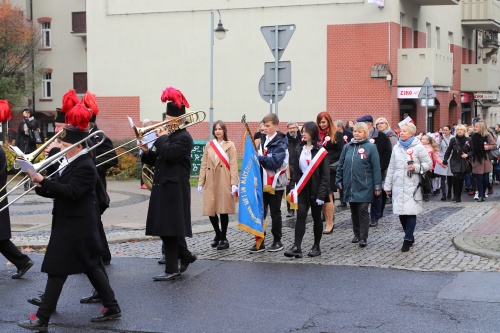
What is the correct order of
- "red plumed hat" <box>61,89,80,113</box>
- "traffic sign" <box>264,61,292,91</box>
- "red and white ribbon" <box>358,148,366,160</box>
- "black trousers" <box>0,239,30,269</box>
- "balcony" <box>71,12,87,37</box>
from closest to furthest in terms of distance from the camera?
"red plumed hat" <box>61,89,80,113</box> → "black trousers" <box>0,239,30,269</box> → "red and white ribbon" <box>358,148,366,160</box> → "traffic sign" <box>264,61,292,91</box> → "balcony" <box>71,12,87,37</box>

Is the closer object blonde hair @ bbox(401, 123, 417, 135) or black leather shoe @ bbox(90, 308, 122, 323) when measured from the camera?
black leather shoe @ bbox(90, 308, 122, 323)

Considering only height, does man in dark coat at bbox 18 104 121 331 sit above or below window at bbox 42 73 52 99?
below

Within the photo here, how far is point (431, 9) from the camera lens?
124ft

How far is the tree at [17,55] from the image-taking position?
45188 millimetres

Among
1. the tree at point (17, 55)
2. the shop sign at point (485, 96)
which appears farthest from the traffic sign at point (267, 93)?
the tree at point (17, 55)

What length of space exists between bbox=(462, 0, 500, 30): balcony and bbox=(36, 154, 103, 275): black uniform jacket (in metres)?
38.3

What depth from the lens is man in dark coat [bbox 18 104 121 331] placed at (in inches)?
279

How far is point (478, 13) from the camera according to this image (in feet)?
141

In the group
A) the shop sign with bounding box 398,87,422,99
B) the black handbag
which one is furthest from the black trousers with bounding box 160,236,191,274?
the shop sign with bounding box 398,87,422,99

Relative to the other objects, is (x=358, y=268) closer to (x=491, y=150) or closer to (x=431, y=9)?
(x=491, y=150)

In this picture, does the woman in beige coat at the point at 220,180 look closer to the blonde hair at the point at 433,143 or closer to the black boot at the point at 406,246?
the black boot at the point at 406,246

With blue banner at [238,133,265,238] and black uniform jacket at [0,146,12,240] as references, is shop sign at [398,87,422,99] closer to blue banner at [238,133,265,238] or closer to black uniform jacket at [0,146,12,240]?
blue banner at [238,133,265,238]

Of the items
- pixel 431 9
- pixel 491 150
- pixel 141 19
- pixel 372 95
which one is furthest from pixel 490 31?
pixel 491 150

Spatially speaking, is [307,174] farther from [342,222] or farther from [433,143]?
[433,143]
